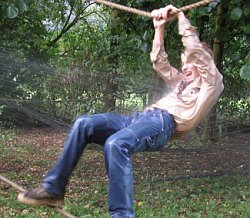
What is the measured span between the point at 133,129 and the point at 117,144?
0.14 m

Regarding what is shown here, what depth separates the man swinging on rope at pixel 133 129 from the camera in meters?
2.24

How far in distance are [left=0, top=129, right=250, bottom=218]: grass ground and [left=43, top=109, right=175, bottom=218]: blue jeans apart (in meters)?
1.37

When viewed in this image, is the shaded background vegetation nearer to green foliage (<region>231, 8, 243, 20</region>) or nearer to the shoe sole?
green foliage (<region>231, 8, 243, 20</region>)

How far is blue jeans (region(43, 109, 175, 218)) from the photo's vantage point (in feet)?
7.33

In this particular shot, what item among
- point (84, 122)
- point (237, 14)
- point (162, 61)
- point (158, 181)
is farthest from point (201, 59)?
point (158, 181)

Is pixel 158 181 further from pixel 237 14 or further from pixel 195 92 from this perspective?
pixel 195 92

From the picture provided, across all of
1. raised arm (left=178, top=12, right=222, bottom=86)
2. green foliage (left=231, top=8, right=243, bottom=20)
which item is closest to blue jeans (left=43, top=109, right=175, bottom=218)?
raised arm (left=178, top=12, right=222, bottom=86)

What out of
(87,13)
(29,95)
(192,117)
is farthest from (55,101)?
(87,13)

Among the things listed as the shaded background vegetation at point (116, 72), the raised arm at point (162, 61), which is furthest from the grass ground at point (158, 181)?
the raised arm at point (162, 61)

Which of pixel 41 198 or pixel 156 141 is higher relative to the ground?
pixel 156 141

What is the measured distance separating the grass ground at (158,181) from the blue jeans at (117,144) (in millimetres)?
1369

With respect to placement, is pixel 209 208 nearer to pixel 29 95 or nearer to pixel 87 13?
pixel 29 95

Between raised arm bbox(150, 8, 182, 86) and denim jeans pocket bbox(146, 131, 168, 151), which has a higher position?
raised arm bbox(150, 8, 182, 86)

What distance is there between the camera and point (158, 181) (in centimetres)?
497
